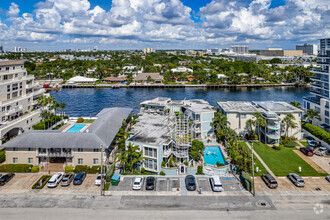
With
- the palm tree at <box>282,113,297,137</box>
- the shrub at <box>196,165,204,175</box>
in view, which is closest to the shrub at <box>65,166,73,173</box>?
the shrub at <box>196,165,204,175</box>

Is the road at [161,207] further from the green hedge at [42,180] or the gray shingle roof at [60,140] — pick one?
the gray shingle roof at [60,140]

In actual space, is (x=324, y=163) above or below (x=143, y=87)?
below

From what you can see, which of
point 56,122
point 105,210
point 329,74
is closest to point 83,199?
point 105,210

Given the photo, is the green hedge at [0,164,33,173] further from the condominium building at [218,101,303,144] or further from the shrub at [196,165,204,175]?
the condominium building at [218,101,303,144]

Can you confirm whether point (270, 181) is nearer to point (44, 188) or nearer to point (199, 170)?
point (199, 170)

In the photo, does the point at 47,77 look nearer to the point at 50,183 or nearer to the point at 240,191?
the point at 50,183

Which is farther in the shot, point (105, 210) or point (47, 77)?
point (47, 77)

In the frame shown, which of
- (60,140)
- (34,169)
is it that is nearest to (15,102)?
(60,140)
